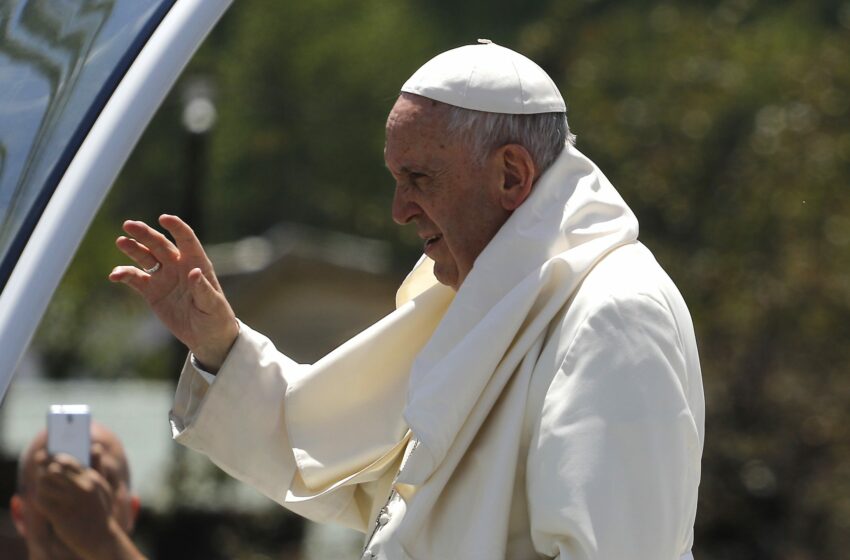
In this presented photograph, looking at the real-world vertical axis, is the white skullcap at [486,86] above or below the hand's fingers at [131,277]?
above

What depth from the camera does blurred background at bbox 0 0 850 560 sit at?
12273 mm

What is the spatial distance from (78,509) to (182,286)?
0.95 metres

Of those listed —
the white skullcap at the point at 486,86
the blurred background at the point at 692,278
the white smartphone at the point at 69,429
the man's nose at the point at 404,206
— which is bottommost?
the blurred background at the point at 692,278

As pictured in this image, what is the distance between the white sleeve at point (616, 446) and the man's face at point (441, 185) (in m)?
0.35

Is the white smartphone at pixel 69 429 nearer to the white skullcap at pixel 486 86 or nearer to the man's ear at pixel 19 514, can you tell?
the man's ear at pixel 19 514

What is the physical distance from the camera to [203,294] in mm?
2818

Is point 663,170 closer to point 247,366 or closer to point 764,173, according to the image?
point 764,173

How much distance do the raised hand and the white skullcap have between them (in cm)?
53

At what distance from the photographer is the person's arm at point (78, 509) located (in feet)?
11.3

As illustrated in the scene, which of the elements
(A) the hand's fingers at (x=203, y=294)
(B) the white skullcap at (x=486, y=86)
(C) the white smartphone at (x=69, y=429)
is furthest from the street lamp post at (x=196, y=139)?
(B) the white skullcap at (x=486, y=86)

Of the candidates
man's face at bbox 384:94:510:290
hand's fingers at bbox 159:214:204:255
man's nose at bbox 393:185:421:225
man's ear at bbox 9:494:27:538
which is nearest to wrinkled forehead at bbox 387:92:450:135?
man's face at bbox 384:94:510:290

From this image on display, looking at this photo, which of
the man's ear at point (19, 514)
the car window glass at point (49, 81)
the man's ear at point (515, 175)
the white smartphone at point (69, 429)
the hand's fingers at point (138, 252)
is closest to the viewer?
the car window glass at point (49, 81)

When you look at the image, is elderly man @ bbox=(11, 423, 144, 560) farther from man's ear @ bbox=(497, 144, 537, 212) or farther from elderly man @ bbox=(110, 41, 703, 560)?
man's ear @ bbox=(497, 144, 537, 212)

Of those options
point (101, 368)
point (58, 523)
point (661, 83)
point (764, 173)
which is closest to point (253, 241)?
point (101, 368)
